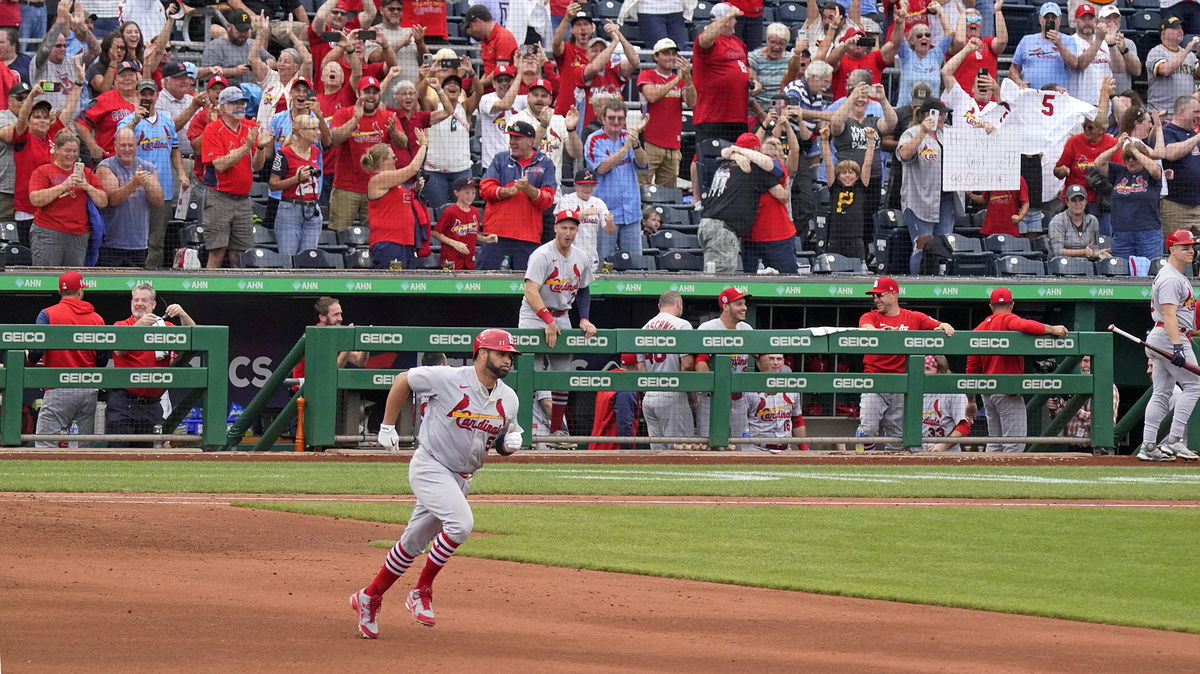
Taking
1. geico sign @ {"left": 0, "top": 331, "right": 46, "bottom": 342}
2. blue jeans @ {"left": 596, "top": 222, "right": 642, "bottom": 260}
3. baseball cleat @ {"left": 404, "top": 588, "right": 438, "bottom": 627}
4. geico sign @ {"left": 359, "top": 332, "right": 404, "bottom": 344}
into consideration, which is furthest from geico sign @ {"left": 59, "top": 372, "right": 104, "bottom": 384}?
baseball cleat @ {"left": 404, "top": 588, "right": 438, "bottom": 627}

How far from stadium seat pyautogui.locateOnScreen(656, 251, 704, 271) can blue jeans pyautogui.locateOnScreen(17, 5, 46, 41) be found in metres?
7.79

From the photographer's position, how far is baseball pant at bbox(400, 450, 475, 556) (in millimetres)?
7816

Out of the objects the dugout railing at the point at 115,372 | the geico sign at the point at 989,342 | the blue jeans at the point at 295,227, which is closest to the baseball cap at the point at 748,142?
the geico sign at the point at 989,342

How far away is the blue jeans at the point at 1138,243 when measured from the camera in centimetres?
1892

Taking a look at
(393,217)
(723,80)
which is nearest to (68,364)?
(393,217)

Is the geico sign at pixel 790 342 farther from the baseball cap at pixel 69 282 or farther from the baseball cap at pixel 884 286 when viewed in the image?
the baseball cap at pixel 69 282

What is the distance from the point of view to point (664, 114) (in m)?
19.1

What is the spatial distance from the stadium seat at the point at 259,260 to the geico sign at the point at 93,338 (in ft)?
6.83

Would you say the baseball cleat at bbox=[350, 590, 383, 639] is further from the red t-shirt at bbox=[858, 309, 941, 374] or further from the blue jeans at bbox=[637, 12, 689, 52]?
the blue jeans at bbox=[637, 12, 689, 52]

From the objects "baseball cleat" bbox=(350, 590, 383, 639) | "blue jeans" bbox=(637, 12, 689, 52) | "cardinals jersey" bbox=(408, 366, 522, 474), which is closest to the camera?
"baseball cleat" bbox=(350, 590, 383, 639)

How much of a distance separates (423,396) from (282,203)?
31.8 feet

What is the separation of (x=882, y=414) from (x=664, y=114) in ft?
14.7

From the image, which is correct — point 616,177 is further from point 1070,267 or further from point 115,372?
point 115,372

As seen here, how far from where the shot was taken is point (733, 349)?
1642 centimetres
